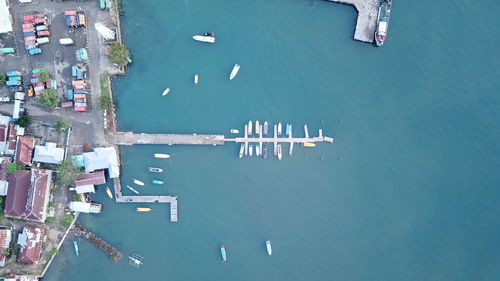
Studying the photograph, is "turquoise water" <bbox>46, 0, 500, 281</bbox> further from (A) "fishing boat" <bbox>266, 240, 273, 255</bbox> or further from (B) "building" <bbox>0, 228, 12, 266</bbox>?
(B) "building" <bbox>0, 228, 12, 266</bbox>

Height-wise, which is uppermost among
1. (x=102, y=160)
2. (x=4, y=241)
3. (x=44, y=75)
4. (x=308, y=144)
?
(x=44, y=75)

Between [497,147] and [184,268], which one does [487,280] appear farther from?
[184,268]

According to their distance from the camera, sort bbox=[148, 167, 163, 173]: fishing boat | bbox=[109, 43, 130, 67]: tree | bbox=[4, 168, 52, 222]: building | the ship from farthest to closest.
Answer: bbox=[148, 167, 163, 173]: fishing boat, the ship, bbox=[109, 43, 130, 67]: tree, bbox=[4, 168, 52, 222]: building

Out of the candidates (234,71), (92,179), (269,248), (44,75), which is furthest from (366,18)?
(44,75)

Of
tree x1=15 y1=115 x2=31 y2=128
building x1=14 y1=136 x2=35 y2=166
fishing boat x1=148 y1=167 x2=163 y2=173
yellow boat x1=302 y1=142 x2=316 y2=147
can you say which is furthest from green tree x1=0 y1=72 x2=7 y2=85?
yellow boat x1=302 y1=142 x2=316 y2=147

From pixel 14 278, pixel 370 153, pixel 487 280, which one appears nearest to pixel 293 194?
pixel 370 153

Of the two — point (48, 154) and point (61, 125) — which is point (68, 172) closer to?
point (48, 154)

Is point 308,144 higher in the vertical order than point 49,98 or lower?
lower
